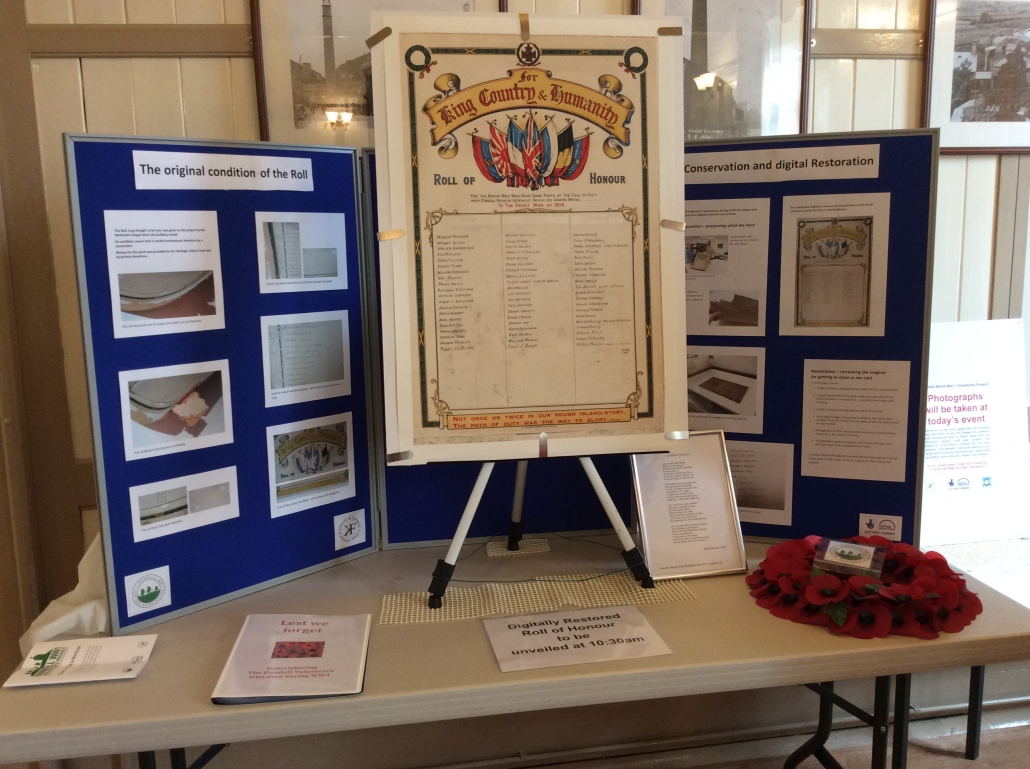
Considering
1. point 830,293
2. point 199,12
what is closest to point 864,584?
point 830,293

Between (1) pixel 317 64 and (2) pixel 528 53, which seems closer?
(2) pixel 528 53

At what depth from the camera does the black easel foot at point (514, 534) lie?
172cm

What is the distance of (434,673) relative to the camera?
1.22 metres

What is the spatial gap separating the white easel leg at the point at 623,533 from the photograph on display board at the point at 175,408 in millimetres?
724

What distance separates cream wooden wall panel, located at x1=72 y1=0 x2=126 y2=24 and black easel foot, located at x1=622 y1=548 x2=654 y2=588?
5.35 ft

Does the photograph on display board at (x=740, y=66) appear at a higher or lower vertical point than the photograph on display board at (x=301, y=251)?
higher

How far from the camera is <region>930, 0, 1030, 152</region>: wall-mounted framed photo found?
1977 millimetres

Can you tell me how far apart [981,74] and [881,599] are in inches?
59.9

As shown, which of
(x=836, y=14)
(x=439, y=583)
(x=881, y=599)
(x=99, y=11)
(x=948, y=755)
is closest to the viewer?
(x=881, y=599)

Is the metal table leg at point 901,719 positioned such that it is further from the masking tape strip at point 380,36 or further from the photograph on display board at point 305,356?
the masking tape strip at point 380,36

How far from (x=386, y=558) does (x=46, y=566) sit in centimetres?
86

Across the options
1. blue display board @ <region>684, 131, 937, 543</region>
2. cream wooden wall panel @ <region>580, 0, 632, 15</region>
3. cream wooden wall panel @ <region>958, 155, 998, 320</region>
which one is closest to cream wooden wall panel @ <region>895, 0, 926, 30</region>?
cream wooden wall panel @ <region>958, 155, 998, 320</region>

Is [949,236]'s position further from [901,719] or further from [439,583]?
[439,583]

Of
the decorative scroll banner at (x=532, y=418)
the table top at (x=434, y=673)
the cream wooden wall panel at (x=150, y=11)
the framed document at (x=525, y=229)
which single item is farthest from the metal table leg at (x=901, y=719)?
the cream wooden wall panel at (x=150, y=11)
